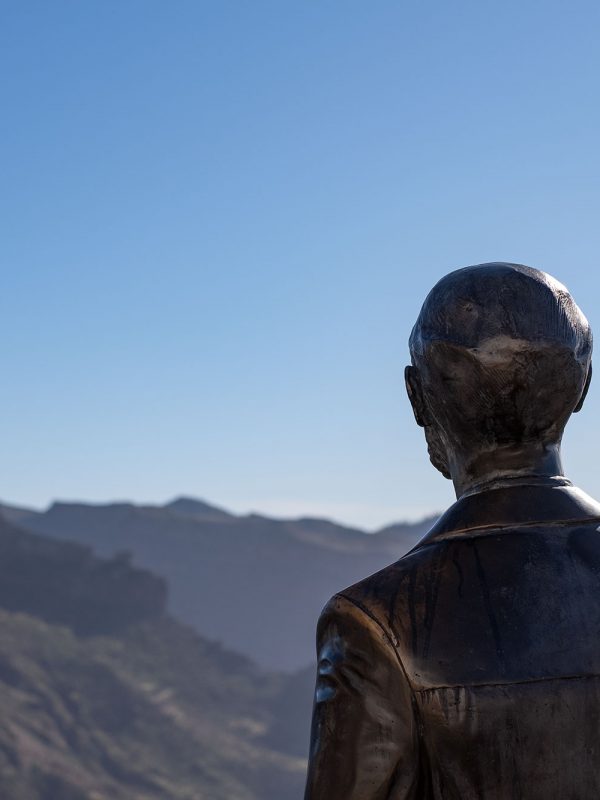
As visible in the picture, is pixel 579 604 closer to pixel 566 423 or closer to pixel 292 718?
pixel 566 423

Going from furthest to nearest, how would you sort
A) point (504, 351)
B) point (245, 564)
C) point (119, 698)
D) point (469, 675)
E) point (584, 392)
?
point (245, 564)
point (119, 698)
point (584, 392)
point (504, 351)
point (469, 675)

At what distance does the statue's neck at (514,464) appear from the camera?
1.98m

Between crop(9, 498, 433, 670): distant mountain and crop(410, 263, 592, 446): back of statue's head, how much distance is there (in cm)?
14187

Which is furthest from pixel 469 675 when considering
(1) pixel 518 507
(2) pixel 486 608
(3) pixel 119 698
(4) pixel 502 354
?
(3) pixel 119 698

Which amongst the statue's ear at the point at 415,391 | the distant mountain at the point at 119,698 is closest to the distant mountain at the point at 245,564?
the distant mountain at the point at 119,698

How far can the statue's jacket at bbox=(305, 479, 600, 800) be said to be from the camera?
1.80 m

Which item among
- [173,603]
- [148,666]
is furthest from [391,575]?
[173,603]

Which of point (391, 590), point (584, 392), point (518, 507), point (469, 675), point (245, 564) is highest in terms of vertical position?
point (245, 564)

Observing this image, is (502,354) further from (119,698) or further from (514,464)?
(119,698)

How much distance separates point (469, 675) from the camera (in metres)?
1.81

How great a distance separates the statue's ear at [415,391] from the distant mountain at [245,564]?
142 metres

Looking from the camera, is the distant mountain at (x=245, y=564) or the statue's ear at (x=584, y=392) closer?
the statue's ear at (x=584, y=392)

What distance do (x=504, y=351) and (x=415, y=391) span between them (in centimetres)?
20

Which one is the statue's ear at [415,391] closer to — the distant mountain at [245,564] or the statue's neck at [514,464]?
the statue's neck at [514,464]
